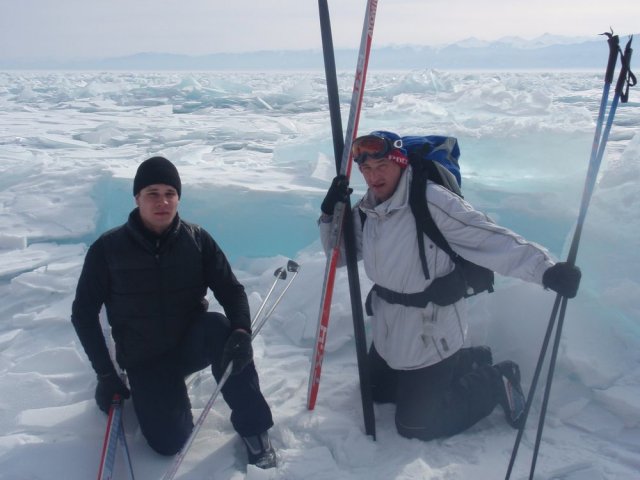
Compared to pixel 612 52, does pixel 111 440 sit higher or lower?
lower

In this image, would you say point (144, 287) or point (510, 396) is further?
point (510, 396)

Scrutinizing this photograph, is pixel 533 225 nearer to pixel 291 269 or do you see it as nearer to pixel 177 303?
pixel 291 269

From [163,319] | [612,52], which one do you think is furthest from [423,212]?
[163,319]

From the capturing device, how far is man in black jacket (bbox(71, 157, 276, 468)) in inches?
70.1

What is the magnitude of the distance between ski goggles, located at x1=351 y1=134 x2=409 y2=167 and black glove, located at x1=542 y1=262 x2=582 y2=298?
623 mm

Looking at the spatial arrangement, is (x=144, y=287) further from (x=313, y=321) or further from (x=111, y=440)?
(x=313, y=321)

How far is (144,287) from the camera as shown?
5.89 ft

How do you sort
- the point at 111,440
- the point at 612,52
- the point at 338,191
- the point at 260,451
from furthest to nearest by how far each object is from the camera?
1. the point at 338,191
2. the point at 260,451
3. the point at 111,440
4. the point at 612,52

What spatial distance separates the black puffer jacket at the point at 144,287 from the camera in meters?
1.78

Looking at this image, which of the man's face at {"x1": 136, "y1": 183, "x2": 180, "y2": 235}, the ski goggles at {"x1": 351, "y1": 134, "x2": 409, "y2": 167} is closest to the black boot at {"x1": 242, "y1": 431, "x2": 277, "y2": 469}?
the man's face at {"x1": 136, "y1": 183, "x2": 180, "y2": 235}

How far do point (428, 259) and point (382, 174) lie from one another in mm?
337

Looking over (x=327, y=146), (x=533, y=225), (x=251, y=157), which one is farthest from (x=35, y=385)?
(x=251, y=157)

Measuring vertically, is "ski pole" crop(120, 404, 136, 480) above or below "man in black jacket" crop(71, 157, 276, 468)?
below

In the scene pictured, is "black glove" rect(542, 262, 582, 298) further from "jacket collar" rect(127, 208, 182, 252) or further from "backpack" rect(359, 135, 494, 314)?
"jacket collar" rect(127, 208, 182, 252)
